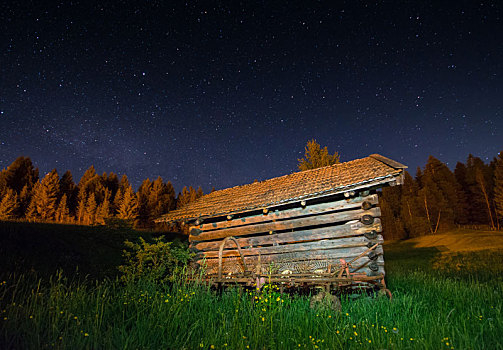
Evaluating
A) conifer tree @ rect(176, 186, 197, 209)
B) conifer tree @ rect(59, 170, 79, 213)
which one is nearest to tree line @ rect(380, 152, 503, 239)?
conifer tree @ rect(176, 186, 197, 209)

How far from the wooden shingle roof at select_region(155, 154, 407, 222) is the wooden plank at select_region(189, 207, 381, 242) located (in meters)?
0.92

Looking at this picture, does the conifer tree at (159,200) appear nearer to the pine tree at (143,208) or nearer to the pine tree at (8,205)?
the pine tree at (143,208)

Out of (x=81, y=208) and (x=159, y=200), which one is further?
(x=159, y=200)

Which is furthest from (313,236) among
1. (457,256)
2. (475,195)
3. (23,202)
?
(475,195)

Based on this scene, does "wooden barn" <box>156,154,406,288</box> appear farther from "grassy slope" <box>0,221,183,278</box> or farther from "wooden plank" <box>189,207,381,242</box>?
"grassy slope" <box>0,221,183,278</box>

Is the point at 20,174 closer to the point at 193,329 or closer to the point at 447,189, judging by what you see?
the point at 193,329

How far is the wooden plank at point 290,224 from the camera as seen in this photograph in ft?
27.9

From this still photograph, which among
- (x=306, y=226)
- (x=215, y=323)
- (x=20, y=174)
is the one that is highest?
(x=20, y=174)

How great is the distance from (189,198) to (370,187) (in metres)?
48.3

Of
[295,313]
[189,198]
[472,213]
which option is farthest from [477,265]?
[189,198]

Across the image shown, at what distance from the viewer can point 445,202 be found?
40.4 meters

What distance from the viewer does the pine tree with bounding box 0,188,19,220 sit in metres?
34.9

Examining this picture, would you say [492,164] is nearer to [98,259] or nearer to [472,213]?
[472,213]

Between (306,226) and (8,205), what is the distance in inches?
1705
